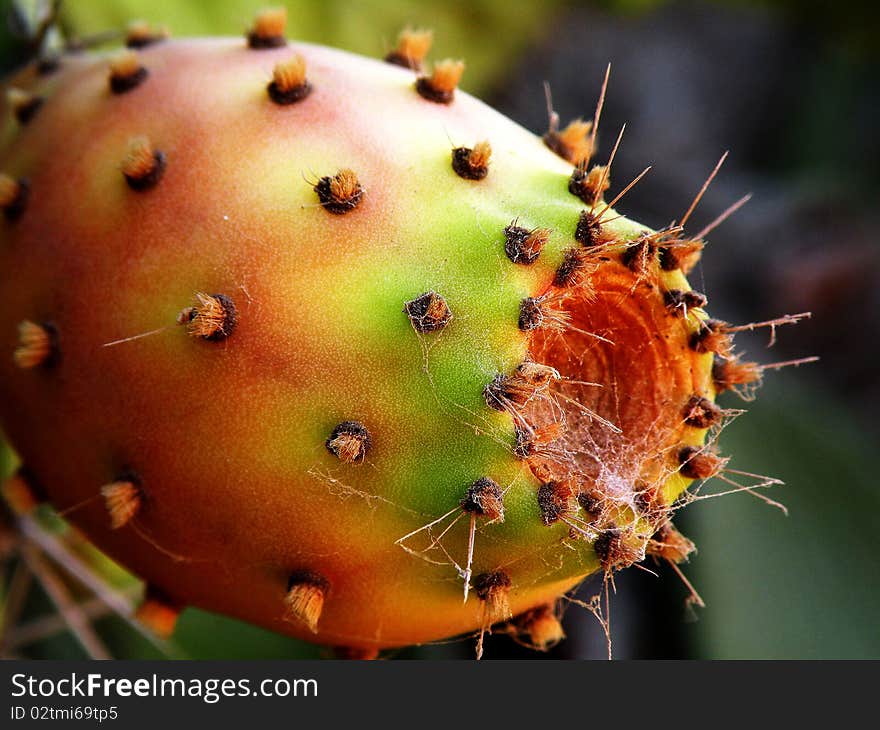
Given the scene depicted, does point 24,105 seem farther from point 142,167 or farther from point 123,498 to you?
point 123,498

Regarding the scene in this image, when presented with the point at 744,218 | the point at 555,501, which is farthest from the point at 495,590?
the point at 744,218

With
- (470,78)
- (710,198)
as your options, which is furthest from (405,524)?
(710,198)

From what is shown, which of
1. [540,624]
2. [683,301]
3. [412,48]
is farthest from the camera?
[412,48]

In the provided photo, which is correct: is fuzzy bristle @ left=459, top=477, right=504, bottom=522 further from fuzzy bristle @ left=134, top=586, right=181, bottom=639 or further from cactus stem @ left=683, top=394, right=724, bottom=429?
fuzzy bristle @ left=134, top=586, right=181, bottom=639

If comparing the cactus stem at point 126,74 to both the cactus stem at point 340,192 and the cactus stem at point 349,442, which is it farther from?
A: the cactus stem at point 349,442

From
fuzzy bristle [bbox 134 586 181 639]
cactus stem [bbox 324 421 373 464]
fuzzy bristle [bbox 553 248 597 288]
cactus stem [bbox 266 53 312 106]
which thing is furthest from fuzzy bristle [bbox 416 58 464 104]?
fuzzy bristle [bbox 134 586 181 639]
